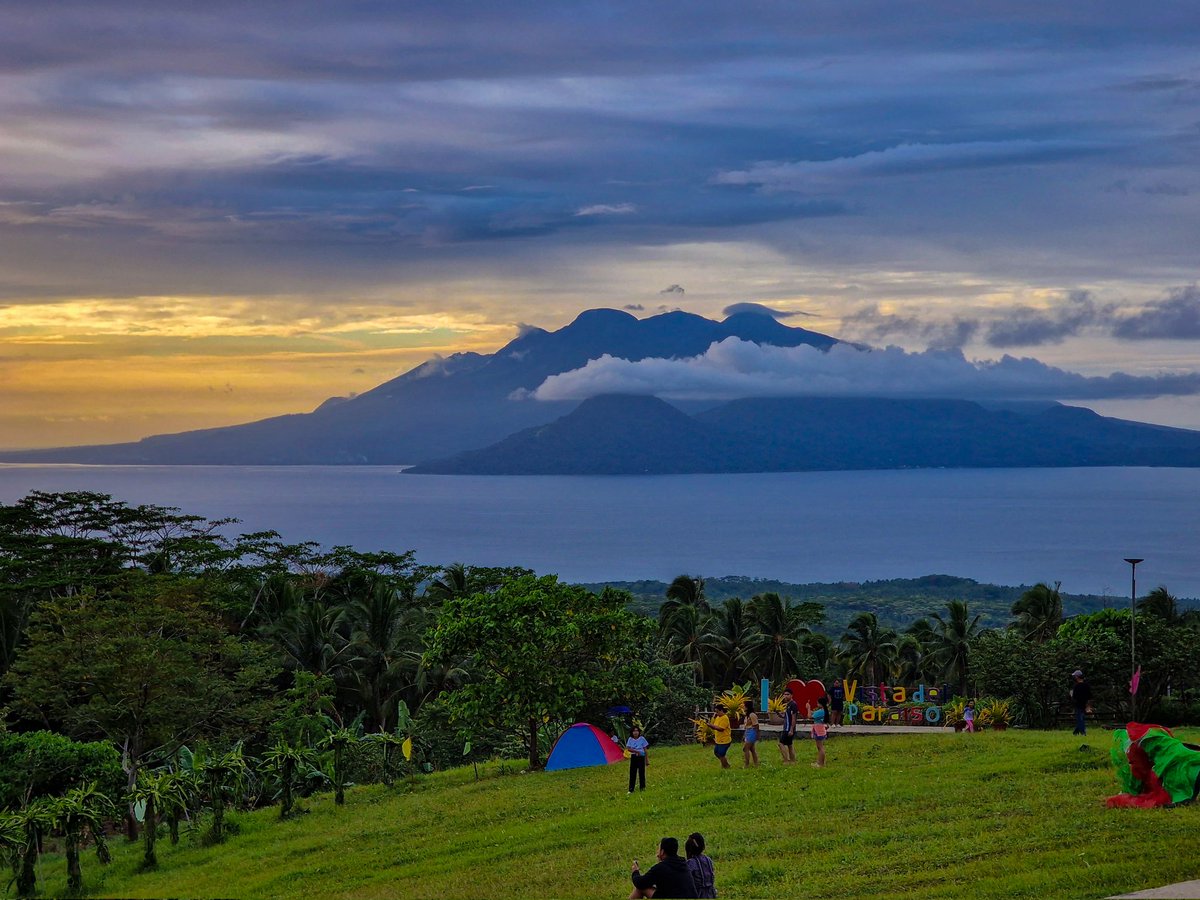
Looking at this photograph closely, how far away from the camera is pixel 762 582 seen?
198 meters

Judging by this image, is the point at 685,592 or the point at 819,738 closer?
Answer: the point at 819,738

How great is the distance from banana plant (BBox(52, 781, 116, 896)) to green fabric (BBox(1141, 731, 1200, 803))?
63.0 feet

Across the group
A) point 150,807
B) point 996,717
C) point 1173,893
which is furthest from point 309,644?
point 1173,893

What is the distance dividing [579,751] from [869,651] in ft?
120

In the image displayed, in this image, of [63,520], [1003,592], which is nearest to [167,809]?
[63,520]

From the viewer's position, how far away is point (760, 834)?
18.3m

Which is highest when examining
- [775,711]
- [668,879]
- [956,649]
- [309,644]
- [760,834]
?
[668,879]

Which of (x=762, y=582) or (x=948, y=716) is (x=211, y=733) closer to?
(x=948, y=716)

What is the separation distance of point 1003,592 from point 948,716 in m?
153

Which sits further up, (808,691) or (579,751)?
(808,691)

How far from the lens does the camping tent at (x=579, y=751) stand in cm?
2953

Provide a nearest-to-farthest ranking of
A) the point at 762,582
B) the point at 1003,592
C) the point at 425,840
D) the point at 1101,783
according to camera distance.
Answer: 1. the point at 1101,783
2. the point at 425,840
3. the point at 1003,592
4. the point at 762,582

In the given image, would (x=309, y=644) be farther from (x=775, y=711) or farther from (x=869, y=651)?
(x=869, y=651)

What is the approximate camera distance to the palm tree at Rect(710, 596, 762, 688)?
58.6 m
